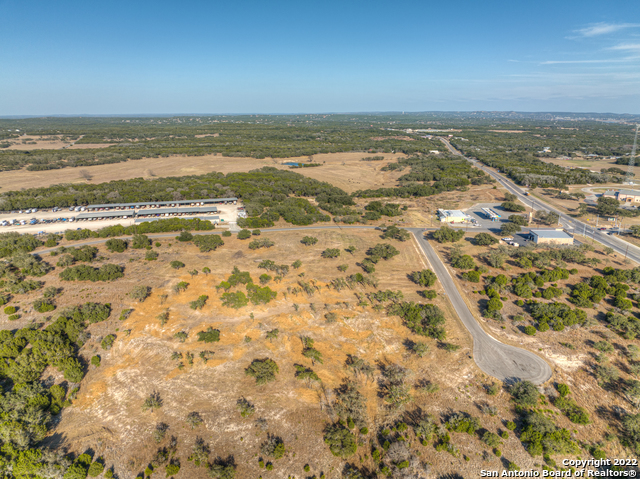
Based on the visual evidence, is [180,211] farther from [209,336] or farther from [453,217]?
[453,217]

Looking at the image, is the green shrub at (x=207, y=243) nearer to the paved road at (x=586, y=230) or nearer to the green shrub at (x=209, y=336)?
the green shrub at (x=209, y=336)

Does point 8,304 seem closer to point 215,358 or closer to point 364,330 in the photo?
point 215,358

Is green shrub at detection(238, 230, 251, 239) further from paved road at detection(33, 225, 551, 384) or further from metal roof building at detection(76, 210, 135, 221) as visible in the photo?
paved road at detection(33, 225, 551, 384)

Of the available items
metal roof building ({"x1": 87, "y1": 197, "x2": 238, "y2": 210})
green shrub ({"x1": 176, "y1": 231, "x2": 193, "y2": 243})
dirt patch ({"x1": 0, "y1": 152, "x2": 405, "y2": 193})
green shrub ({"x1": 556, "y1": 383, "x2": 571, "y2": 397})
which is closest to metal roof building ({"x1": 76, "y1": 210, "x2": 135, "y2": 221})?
metal roof building ({"x1": 87, "y1": 197, "x2": 238, "y2": 210})

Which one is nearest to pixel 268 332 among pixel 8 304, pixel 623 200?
pixel 8 304

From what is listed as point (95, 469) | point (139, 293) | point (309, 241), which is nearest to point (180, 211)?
point (309, 241)

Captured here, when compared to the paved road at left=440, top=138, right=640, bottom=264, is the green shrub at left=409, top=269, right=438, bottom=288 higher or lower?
lower

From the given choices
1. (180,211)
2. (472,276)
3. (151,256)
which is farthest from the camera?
(180,211)

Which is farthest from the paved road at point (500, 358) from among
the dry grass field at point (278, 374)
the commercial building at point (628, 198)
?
the commercial building at point (628, 198)
